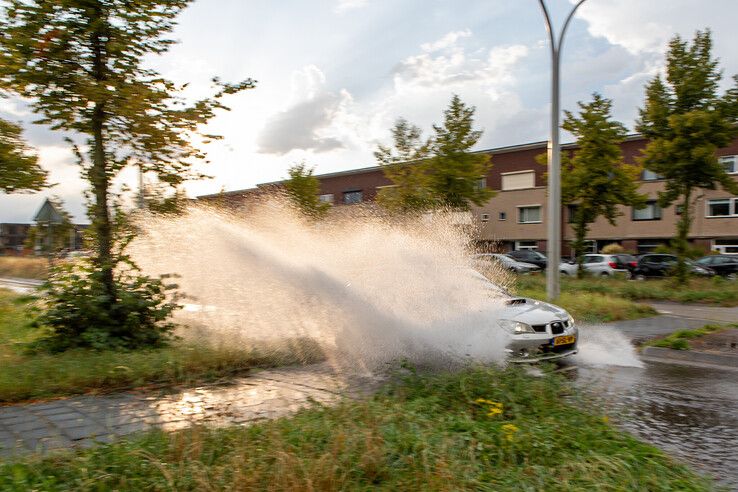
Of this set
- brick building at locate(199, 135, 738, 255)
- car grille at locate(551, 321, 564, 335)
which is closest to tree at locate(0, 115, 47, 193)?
car grille at locate(551, 321, 564, 335)

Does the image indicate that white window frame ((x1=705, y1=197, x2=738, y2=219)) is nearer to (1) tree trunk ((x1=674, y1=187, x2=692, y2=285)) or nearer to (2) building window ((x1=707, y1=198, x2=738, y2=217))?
(2) building window ((x1=707, y1=198, x2=738, y2=217))

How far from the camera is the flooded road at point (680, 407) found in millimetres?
4895

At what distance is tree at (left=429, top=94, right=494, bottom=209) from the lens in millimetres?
25859

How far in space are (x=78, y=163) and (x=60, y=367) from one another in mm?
3277

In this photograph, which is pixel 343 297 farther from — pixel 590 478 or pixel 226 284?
pixel 590 478

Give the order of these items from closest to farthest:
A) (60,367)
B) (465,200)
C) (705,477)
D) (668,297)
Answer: (705,477), (60,367), (668,297), (465,200)

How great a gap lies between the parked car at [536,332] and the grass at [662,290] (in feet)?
38.0

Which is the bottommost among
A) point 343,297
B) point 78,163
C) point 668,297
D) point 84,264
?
point 668,297

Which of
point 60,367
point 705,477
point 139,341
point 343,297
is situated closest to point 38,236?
point 139,341

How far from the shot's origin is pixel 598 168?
23953mm

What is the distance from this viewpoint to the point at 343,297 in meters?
8.20

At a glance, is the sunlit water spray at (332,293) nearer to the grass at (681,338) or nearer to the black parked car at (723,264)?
the grass at (681,338)

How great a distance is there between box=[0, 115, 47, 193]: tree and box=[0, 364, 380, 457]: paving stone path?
330 inches

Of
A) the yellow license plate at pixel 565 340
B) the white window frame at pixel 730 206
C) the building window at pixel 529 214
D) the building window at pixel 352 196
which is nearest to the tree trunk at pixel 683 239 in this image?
the yellow license plate at pixel 565 340
